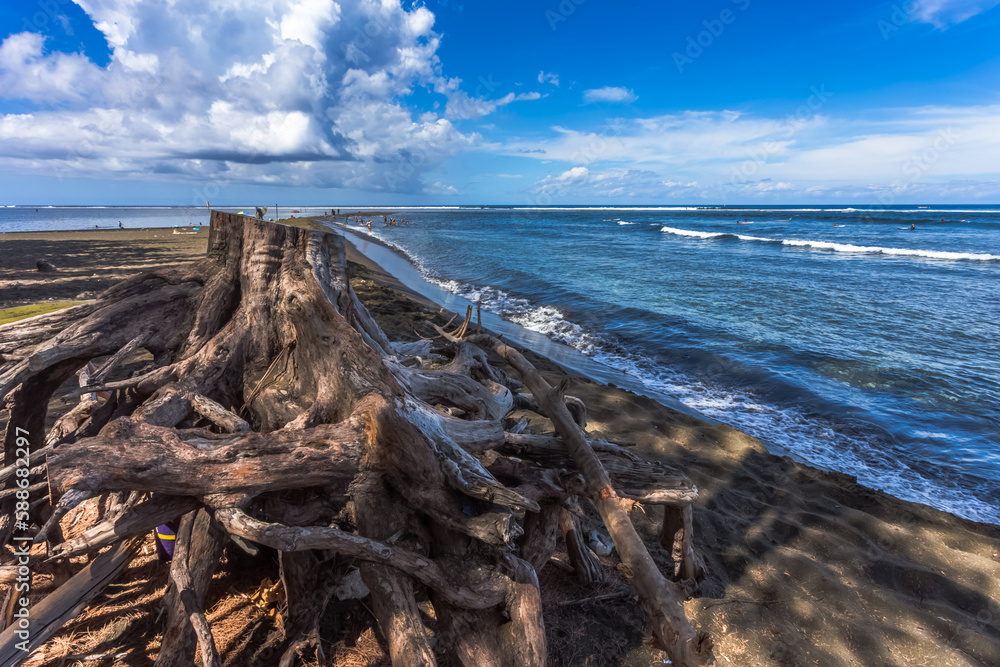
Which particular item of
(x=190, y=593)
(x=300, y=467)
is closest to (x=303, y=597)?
(x=190, y=593)

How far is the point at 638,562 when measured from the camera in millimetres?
2539

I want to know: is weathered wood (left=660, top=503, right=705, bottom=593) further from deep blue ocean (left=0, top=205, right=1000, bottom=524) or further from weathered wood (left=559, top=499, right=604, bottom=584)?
deep blue ocean (left=0, top=205, right=1000, bottom=524)

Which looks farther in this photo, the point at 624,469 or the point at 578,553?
the point at 578,553

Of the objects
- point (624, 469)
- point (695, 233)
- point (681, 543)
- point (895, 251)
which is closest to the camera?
point (624, 469)

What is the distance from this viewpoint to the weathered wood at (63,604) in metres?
1.97

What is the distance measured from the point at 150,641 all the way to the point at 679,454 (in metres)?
5.64

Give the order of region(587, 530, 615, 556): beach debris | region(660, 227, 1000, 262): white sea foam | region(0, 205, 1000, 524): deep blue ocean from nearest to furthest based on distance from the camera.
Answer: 1. region(587, 530, 615, 556): beach debris
2. region(0, 205, 1000, 524): deep blue ocean
3. region(660, 227, 1000, 262): white sea foam

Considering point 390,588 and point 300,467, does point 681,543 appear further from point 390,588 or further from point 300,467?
point 300,467

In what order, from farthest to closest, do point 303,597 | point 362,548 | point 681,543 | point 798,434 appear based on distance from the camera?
1. point 798,434
2. point 681,543
3. point 303,597
4. point 362,548

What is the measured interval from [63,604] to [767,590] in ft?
16.0

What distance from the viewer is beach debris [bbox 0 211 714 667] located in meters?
2.13

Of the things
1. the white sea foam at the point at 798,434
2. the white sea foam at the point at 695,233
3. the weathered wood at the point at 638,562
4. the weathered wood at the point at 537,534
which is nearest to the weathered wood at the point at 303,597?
the weathered wood at the point at 537,534

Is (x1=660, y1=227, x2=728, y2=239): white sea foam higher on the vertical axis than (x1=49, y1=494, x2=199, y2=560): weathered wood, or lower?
lower

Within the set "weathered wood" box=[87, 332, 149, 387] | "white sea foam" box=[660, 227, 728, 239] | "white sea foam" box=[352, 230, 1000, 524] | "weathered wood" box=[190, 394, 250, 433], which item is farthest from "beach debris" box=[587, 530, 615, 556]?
"white sea foam" box=[660, 227, 728, 239]
